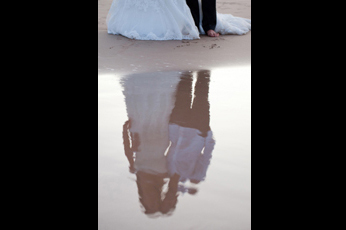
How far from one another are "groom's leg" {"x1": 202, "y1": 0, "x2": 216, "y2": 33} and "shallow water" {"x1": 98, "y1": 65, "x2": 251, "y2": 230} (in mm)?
1693

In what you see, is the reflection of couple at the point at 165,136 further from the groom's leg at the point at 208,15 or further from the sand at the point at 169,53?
the groom's leg at the point at 208,15

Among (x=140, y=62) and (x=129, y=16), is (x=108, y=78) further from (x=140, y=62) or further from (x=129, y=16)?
(x=129, y=16)

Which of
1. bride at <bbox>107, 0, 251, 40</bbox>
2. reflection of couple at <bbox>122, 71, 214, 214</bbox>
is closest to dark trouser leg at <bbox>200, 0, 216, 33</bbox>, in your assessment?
bride at <bbox>107, 0, 251, 40</bbox>

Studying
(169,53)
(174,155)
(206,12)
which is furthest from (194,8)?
(174,155)

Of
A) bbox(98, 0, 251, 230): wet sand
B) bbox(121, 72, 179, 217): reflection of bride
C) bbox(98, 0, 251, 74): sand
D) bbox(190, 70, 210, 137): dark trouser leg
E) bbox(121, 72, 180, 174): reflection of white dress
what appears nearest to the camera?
bbox(98, 0, 251, 230): wet sand

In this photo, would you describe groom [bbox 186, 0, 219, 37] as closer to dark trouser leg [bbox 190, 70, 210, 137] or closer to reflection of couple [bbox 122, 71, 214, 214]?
dark trouser leg [bbox 190, 70, 210, 137]

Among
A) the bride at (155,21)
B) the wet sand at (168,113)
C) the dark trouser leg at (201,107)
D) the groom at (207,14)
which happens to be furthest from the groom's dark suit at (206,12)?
the dark trouser leg at (201,107)

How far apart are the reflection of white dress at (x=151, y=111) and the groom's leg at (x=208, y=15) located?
1526mm

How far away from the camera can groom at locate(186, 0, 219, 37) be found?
3305 millimetres

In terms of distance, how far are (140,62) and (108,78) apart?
402 millimetres

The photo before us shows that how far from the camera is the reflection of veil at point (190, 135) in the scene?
0.99 m

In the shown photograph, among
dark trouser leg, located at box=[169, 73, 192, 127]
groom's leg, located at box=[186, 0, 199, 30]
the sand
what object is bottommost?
the sand

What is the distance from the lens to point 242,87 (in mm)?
1755
